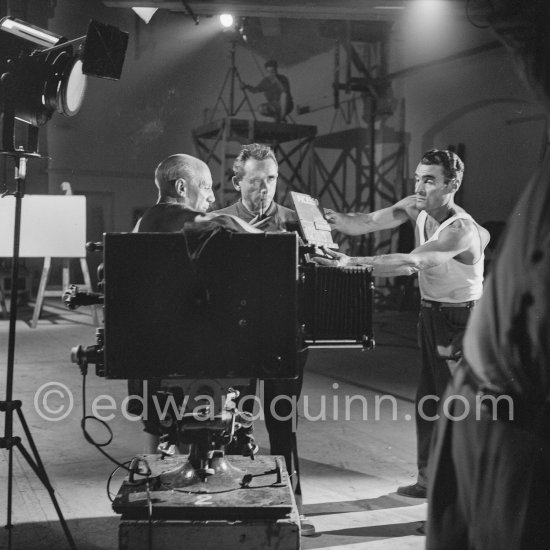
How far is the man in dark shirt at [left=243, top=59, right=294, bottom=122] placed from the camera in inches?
598

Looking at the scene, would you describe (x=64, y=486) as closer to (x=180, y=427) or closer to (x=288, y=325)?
(x=180, y=427)

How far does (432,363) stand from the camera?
3906 millimetres

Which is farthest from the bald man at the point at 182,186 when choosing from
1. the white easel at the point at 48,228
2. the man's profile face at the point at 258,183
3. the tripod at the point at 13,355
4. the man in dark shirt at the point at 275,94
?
the man in dark shirt at the point at 275,94

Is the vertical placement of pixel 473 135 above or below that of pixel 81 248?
above

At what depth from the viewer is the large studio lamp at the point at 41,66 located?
10.7 ft

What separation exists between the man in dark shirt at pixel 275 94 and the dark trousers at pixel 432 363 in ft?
38.8

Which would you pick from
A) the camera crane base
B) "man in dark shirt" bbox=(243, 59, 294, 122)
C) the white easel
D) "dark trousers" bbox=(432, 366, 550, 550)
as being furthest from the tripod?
"man in dark shirt" bbox=(243, 59, 294, 122)

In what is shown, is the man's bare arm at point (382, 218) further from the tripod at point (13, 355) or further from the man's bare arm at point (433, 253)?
the tripod at point (13, 355)

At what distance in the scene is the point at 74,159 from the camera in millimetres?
16688

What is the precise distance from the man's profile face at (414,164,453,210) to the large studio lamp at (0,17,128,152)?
65.0 inches

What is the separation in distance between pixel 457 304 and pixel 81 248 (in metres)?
8.12

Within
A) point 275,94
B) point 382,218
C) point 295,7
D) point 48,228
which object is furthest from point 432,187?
point 275,94

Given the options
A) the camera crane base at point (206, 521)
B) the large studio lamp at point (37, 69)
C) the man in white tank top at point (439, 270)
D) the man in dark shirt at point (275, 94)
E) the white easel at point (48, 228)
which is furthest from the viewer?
the man in dark shirt at point (275, 94)

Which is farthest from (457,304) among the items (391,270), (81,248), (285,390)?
(81,248)
